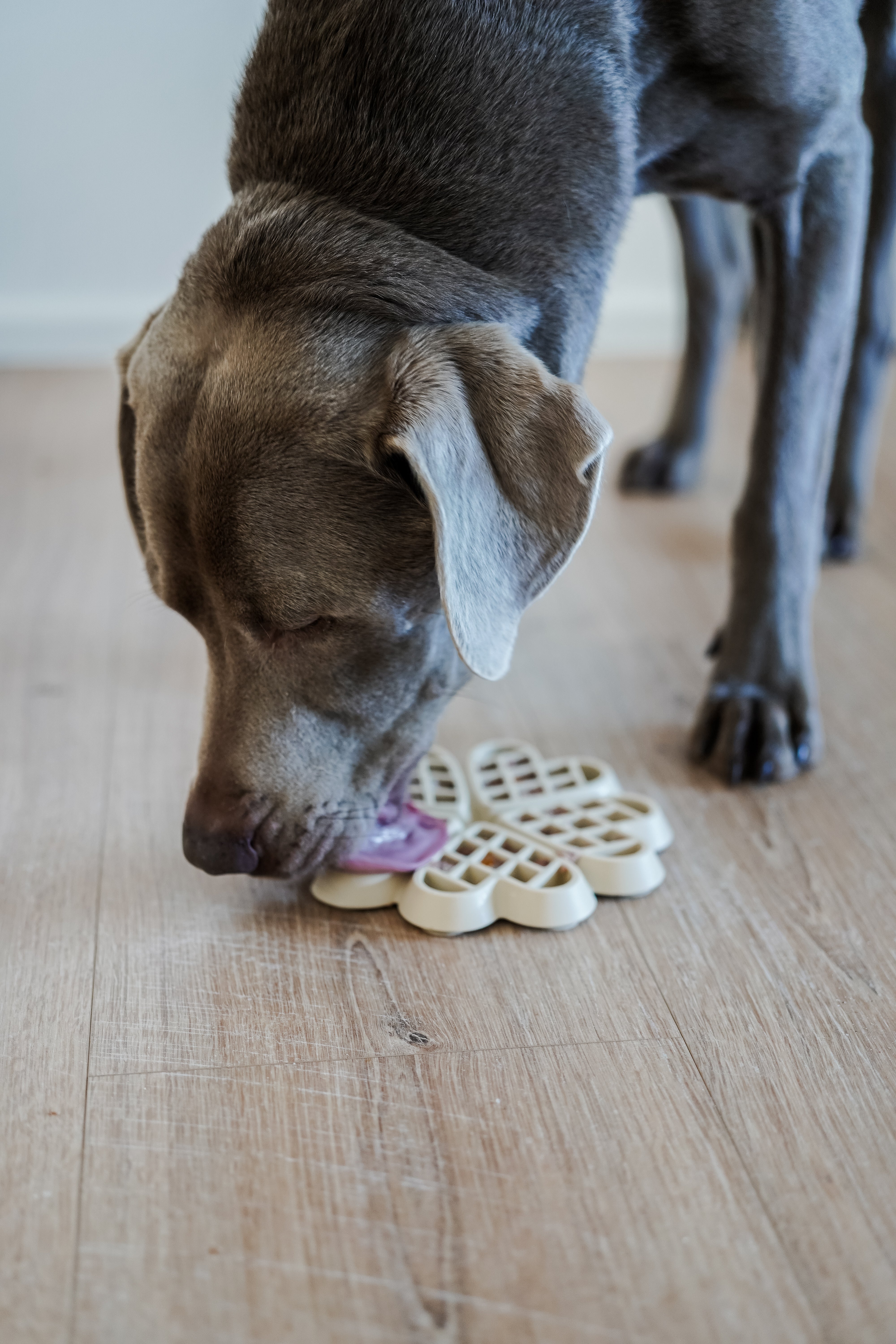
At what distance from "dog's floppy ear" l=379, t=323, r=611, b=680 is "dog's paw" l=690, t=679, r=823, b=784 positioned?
2.10 ft

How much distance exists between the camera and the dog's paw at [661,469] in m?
3.03

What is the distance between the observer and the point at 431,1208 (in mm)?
1150

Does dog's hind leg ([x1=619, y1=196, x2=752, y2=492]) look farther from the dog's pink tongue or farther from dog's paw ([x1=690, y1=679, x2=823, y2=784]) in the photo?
the dog's pink tongue

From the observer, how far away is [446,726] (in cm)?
208

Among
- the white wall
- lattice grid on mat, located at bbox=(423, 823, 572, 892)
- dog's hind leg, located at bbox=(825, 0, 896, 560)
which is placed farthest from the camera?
the white wall

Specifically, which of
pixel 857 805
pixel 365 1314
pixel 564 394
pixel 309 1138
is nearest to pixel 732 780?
pixel 857 805

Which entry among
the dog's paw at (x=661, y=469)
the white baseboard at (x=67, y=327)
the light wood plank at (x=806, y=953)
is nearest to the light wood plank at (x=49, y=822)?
the light wood plank at (x=806, y=953)

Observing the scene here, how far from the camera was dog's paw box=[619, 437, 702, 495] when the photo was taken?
3.03 m

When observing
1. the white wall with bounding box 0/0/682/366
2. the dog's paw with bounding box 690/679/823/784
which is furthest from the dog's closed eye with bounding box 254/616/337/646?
the white wall with bounding box 0/0/682/366

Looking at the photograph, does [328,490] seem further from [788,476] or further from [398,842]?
[788,476]

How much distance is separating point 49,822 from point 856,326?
179 cm

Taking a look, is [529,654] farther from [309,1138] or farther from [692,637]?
[309,1138]

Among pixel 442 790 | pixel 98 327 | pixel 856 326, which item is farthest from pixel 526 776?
pixel 98 327

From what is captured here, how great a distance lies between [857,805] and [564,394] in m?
0.83
